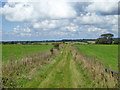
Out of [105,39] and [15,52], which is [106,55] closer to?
[15,52]

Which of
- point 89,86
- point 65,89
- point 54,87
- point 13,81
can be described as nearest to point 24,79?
point 13,81

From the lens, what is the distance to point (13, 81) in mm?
10195

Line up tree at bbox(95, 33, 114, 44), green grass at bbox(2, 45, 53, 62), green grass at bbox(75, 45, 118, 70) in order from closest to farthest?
green grass at bbox(75, 45, 118, 70) < green grass at bbox(2, 45, 53, 62) < tree at bbox(95, 33, 114, 44)

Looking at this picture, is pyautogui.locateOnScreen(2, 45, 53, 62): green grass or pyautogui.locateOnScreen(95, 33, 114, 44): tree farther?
pyautogui.locateOnScreen(95, 33, 114, 44): tree

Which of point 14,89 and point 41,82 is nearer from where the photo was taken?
point 14,89

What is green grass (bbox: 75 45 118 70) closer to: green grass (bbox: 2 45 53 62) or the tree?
green grass (bbox: 2 45 53 62)

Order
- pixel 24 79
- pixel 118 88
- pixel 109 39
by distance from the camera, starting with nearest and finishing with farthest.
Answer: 1. pixel 118 88
2. pixel 24 79
3. pixel 109 39

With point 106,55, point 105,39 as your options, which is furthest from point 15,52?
point 105,39

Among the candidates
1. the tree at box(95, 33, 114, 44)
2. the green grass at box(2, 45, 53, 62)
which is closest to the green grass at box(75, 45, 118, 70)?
the green grass at box(2, 45, 53, 62)

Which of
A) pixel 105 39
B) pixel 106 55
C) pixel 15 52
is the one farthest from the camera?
pixel 105 39

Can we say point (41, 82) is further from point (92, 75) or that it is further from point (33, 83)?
point (92, 75)

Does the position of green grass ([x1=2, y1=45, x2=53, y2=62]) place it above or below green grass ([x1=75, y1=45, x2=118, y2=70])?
above

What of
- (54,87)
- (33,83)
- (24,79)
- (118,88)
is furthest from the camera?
(24,79)

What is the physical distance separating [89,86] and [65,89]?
190cm
